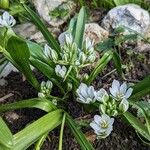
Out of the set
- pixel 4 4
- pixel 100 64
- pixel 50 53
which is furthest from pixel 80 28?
pixel 4 4

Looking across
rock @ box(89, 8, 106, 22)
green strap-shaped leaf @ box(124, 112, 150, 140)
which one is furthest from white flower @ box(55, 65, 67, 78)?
rock @ box(89, 8, 106, 22)

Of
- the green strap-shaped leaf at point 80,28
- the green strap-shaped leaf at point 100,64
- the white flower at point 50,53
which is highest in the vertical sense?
the white flower at point 50,53

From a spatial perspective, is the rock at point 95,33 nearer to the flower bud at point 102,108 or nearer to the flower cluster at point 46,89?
the flower cluster at point 46,89

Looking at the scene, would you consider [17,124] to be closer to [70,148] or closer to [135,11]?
[70,148]

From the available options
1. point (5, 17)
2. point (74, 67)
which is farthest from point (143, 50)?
point (5, 17)

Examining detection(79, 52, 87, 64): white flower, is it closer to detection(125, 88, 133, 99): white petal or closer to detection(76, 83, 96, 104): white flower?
detection(76, 83, 96, 104): white flower

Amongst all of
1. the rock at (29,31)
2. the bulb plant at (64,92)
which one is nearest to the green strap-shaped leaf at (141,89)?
the bulb plant at (64,92)

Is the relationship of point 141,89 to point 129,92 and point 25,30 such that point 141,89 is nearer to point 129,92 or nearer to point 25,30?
point 129,92
